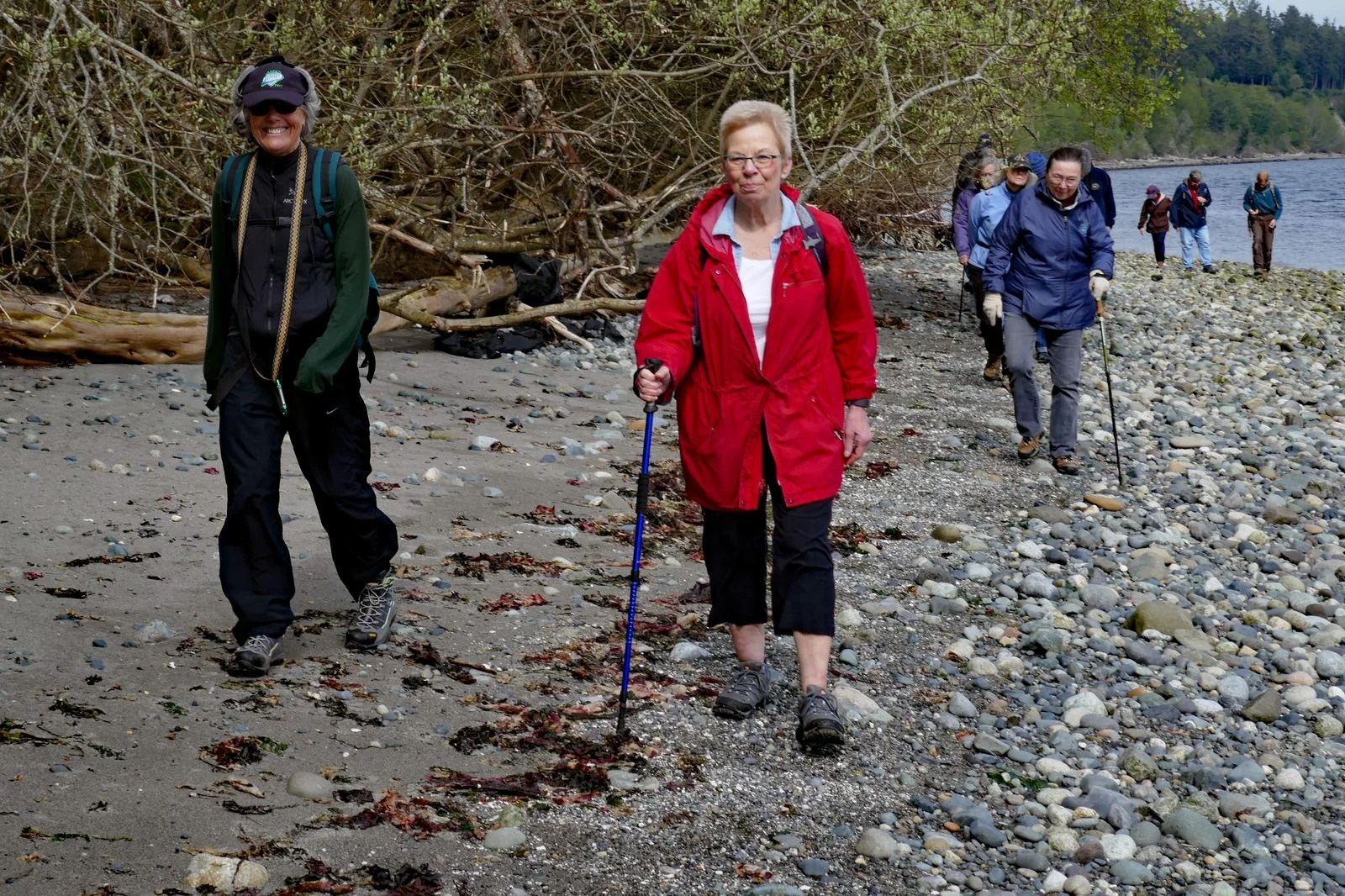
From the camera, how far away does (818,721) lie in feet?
16.9

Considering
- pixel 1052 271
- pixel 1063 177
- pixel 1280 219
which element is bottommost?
pixel 1280 219

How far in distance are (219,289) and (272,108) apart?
711 millimetres

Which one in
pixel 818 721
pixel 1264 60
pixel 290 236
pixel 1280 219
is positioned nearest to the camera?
pixel 818 721

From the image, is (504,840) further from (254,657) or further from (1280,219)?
(1280,219)

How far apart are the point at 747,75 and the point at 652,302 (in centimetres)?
1144

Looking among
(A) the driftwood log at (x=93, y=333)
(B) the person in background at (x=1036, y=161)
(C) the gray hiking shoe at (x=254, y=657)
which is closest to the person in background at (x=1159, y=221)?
(B) the person in background at (x=1036, y=161)

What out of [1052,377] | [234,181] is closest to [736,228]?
[234,181]

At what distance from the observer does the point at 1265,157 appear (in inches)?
6053

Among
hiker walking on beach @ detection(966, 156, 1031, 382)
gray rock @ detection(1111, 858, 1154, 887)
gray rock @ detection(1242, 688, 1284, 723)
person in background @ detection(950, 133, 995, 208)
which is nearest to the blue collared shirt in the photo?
gray rock @ detection(1111, 858, 1154, 887)

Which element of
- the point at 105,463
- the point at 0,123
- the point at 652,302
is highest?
the point at 0,123

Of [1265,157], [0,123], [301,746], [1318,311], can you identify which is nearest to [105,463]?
[0,123]

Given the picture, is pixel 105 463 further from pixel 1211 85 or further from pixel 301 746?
pixel 1211 85

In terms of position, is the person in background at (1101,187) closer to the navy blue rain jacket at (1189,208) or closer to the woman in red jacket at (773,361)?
the woman in red jacket at (773,361)

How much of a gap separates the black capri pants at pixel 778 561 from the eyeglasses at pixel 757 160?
0.91 meters
